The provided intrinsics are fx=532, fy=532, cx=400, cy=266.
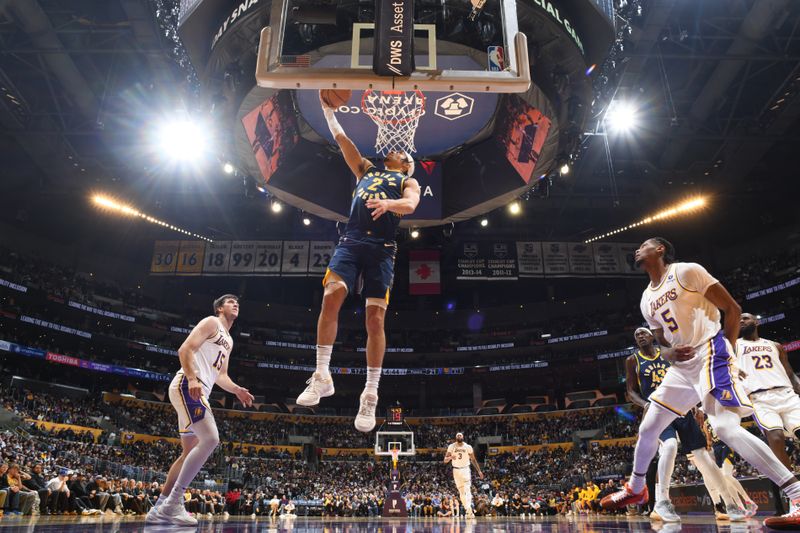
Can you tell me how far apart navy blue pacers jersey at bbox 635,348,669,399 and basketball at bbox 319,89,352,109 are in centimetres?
519

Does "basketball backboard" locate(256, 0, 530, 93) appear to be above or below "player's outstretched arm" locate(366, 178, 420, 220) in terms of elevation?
above

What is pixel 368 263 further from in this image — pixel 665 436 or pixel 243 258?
pixel 243 258

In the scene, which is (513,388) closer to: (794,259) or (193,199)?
(794,259)

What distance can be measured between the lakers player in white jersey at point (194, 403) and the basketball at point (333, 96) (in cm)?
229

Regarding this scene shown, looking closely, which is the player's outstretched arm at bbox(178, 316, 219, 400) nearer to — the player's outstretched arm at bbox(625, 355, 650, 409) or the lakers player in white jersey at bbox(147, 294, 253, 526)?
the lakers player in white jersey at bbox(147, 294, 253, 526)

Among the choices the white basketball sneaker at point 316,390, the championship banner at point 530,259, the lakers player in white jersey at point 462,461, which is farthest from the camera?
the championship banner at point 530,259

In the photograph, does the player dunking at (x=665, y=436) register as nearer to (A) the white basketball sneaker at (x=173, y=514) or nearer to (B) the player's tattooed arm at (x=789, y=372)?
(B) the player's tattooed arm at (x=789, y=372)

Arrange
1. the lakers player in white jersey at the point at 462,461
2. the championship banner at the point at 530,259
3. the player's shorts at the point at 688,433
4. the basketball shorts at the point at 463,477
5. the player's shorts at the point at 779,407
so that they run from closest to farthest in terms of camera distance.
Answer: the player's shorts at the point at 779,407
the player's shorts at the point at 688,433
the lakers player in white jersey at the point at 462,461
the basketball shorts at the point at 463,477
the championship banner at the point at 530,259

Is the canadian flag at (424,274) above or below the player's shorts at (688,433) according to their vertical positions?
above

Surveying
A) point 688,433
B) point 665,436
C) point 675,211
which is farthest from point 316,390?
point 675,211

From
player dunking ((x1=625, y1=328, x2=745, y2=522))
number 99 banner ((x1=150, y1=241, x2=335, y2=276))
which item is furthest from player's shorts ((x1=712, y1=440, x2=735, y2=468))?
number 99 banner ((x1=150, y1=241, x2=335, y2=276))

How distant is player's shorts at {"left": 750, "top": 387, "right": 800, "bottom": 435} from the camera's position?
6289 millimetres

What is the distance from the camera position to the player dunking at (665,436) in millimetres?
6180

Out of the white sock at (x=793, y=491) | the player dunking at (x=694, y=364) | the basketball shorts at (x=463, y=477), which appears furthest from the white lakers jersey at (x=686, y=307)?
the basketball shorts at (x=463, y=477)
